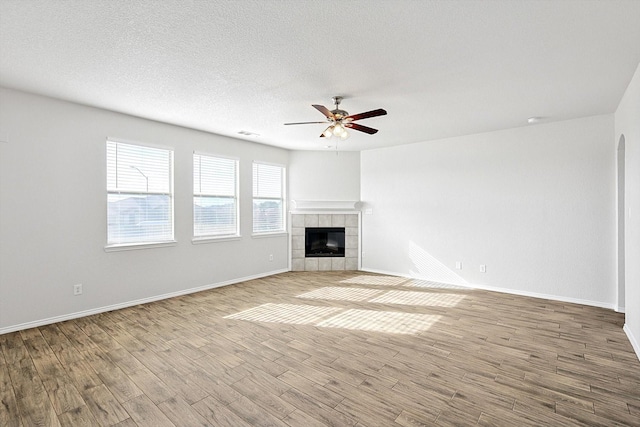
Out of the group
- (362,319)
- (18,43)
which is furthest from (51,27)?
(362,319)

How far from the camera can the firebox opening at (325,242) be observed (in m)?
7.12

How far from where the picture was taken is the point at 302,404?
7.27 ft

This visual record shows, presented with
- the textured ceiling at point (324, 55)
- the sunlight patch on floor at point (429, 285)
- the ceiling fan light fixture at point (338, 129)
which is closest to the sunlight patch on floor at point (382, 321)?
the sunlight patch on floor at point (429, 285)

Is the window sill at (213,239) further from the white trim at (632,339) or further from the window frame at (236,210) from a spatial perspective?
the white trim at (632,339)

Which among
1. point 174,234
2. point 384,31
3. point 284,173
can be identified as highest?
point 384,31

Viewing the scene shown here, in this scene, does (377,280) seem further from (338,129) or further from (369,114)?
(369,114)

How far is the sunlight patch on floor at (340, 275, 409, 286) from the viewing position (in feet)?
19.1

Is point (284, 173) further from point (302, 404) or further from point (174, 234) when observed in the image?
point (302, 404)

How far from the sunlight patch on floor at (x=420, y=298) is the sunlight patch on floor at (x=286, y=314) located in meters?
0.94

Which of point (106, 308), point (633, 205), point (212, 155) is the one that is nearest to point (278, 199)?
point (212, 155)

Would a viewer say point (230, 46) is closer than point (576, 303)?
Yes

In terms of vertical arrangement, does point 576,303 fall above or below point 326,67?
below

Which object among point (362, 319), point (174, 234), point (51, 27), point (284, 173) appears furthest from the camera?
point (284, 173)

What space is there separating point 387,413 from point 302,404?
1.92 feet
